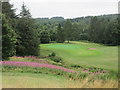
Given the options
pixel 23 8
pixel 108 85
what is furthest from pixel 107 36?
pixel 108 85

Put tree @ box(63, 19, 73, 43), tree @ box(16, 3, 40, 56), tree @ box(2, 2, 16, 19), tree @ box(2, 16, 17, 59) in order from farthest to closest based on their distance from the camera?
tree @ box(63, 19, 73, 43) → tree @ box(16, 3, 40, 56) → tree @ box(2, 2, 16, 19) → tree @ box(2, 16, 17, 59)

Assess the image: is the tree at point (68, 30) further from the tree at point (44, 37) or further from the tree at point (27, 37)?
the tree at point (27, 37)

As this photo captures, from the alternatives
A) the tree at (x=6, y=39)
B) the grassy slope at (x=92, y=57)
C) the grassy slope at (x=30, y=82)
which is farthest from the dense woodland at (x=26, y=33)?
the grassy slope at (x=30, y=82)

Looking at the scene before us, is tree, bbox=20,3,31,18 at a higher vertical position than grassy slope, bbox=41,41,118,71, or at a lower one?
higher

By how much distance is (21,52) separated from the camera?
27859 mm

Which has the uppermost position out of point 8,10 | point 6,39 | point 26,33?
point 8,10

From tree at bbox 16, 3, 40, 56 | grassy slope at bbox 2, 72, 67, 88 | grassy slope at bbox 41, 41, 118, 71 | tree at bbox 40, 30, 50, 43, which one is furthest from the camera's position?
tree at bbox 40, 30, 50, 43

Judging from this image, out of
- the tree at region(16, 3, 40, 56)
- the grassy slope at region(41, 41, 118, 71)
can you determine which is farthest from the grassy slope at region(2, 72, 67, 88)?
the tree at region(16, 3, 40, 56)

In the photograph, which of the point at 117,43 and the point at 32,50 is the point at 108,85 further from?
the point at 117,43

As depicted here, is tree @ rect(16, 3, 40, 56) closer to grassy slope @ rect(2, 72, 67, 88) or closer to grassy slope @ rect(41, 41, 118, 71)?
grassy slope @ rect(41, 41, 118, 71)

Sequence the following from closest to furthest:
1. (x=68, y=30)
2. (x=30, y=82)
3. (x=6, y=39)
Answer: (x=30, y=82), (x=6, y=39), (x=68, y=30)

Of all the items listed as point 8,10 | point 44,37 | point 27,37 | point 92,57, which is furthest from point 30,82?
point 44,37

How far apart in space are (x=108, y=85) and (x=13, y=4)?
28797 millimetres

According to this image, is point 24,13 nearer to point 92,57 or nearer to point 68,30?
point 92,57
